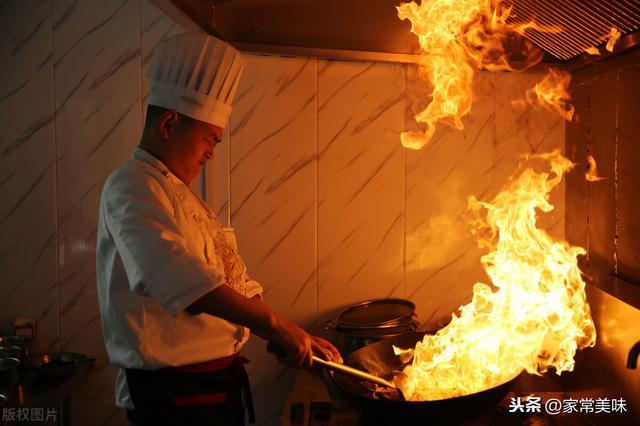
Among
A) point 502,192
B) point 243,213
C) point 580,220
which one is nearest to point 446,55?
point 502,192

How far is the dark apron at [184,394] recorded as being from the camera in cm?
142

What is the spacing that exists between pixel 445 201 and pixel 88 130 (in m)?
1.72

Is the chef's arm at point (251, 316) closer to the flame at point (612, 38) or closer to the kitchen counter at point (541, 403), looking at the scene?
the kitchen counter at point (541, 403)

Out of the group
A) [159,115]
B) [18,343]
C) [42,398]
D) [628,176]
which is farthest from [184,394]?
[628,176]

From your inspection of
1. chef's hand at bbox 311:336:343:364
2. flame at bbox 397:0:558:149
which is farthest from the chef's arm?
flame at bbox 397:0:558:149

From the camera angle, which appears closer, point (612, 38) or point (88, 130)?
point (612, 38)

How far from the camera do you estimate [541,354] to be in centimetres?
211

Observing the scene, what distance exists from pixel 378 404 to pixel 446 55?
1.57 metres

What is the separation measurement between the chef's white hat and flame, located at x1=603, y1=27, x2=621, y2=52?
122 centimetres

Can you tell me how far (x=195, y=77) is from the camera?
1471 millimetres

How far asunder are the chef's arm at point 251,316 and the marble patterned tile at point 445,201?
146cm

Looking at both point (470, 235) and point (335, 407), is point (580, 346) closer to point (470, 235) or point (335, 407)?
point (470, 235)

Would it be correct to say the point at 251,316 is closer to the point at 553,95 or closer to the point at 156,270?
the point at 156,270

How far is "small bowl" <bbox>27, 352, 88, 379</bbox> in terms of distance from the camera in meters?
2.25
